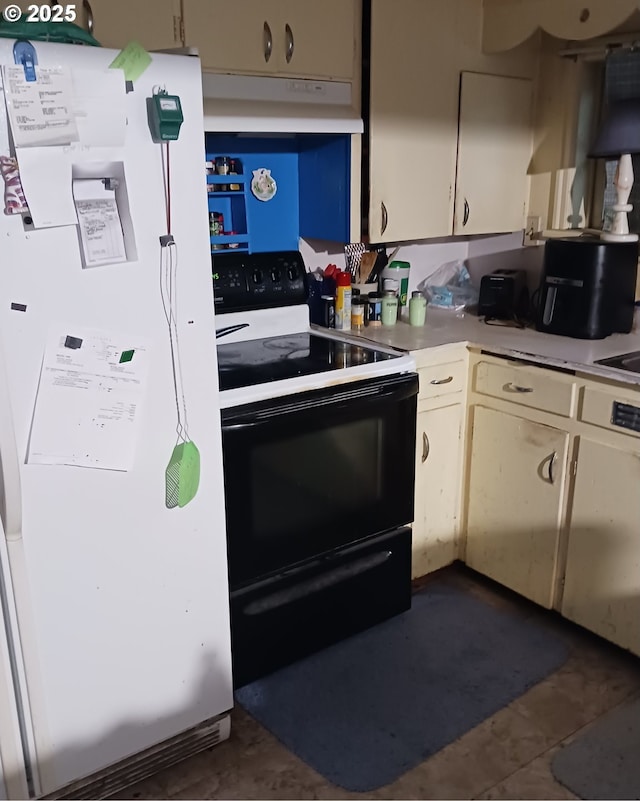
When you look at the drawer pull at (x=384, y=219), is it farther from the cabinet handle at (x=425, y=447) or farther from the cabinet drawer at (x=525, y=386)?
the cabinet handle at (x=425, y=447)

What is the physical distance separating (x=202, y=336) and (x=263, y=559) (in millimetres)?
711

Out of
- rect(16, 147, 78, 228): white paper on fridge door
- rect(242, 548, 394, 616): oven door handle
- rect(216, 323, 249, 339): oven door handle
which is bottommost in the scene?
rect(242, 548, 394, 616): oven door handle

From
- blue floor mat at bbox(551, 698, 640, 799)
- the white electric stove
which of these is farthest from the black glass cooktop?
blue floor mat at bbox(551, 698, 640, 799)

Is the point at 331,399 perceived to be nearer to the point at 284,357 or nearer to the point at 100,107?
the point at 284,357

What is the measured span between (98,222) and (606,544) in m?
1.68

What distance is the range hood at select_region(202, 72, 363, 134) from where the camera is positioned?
2.06m

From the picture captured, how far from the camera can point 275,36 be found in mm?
2160

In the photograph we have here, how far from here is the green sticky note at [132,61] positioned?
144cm

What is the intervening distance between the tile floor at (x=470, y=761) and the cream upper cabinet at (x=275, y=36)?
6.04 ft

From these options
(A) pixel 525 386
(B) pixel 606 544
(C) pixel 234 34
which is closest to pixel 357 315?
(A) pixel 525 386

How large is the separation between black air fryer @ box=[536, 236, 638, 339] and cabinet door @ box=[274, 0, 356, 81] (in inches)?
36.4

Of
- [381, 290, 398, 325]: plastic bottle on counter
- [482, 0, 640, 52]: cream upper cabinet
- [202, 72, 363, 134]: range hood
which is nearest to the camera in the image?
[202, 72, 363, 134]: range hood

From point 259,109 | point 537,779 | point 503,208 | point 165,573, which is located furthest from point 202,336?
point 503,208

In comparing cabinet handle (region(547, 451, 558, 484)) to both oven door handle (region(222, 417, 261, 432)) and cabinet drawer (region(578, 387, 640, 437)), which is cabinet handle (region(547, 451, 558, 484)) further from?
oven door handle (region(222, 417, 261, 432))
